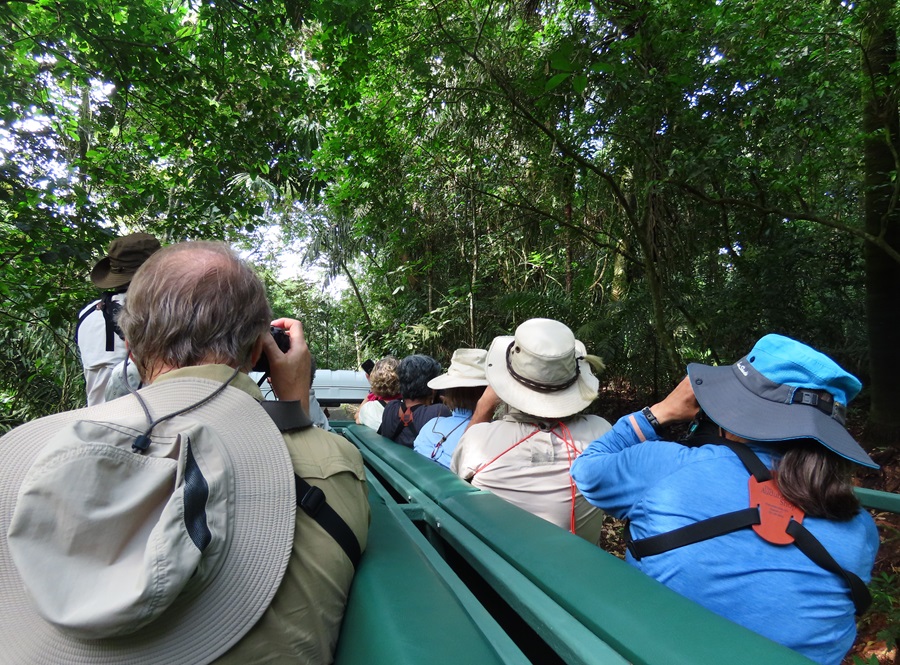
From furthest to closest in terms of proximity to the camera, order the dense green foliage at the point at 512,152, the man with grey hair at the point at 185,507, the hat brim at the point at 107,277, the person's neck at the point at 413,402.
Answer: the dense green foliage at the point at 512,152, the person's neck at the point at 413,402, the hat brim at the point at 107,277, the man with grey hair at the point at 185,507

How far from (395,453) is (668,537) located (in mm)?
1895

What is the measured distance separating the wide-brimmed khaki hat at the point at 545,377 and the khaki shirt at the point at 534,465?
0.30ft

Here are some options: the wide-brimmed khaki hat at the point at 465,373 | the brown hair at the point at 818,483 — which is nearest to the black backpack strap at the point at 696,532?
the brown hair at the point at 818,483

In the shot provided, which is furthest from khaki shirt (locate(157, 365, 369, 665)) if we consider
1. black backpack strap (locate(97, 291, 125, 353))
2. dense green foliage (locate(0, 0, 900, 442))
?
dense green foliage (locate(0, 0, 900, 442))

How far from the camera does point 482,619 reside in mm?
1143

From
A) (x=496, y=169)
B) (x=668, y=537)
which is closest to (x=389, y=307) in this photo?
(x=496, y=169)

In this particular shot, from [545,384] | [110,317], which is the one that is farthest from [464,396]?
[110,317]

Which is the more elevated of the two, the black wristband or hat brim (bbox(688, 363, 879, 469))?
hat brim (bbox(688, 363, 879, 469))

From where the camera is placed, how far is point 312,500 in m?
1.07

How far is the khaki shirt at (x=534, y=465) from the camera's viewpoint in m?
2.18

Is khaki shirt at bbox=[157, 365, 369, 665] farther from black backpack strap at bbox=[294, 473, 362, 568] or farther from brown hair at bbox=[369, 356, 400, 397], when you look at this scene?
brown hair at bbox=[369, 356, 400, 397]

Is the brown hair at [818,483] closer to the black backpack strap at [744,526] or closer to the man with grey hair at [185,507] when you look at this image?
the black backpack strap at [744,526]

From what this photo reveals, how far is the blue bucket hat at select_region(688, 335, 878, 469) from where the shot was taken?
4.17 feet

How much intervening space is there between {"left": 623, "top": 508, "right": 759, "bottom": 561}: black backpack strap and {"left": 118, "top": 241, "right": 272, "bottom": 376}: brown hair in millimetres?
1070
